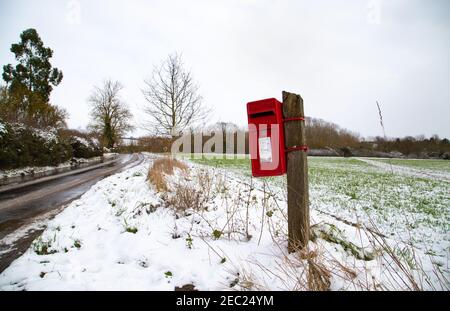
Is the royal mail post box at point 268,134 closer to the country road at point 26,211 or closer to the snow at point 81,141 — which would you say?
the country road at point 26,211

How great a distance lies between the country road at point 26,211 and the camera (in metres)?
3.09

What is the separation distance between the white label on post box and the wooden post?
0.58 ft

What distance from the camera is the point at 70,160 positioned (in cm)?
1711

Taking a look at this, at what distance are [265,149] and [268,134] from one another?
0.16 metres

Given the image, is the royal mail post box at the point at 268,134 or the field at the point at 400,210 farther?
the field at the point at 400,210

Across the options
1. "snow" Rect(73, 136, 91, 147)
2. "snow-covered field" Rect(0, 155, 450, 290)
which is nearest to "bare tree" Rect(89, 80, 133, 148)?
"snow" Rect(73, 136, 91, 147)

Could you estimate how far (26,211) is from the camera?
479 cm

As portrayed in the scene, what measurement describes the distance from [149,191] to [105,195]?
54.0 inches

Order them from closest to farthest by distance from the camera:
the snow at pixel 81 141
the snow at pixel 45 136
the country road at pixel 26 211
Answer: the country road at pixel 26 211 < the snow at pixel 45 136 < the snow at pixel 81 141

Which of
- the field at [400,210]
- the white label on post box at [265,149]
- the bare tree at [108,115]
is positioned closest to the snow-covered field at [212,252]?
the field at [400,210]

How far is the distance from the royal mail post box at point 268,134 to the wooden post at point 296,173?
68 millimetres

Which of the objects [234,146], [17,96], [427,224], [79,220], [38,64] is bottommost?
[427,224]
